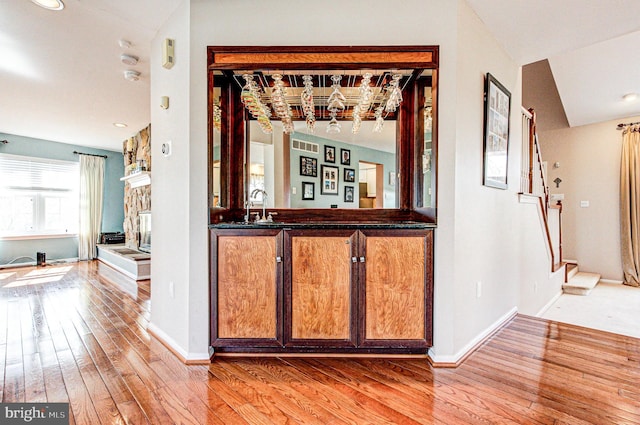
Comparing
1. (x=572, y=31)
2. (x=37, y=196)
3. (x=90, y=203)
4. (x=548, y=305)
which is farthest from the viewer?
(x=90, y=203)

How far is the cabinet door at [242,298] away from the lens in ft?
7.31

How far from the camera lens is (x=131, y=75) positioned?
348 cm

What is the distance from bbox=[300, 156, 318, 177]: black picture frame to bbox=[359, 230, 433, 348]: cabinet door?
89 centimetres

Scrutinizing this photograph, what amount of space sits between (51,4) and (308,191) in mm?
2340

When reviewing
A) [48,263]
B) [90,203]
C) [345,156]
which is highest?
[345,156]

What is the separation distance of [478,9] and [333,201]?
179cm

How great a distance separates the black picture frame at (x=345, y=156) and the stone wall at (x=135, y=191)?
4.17 meters

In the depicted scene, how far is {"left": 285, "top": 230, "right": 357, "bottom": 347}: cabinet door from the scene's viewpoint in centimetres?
222

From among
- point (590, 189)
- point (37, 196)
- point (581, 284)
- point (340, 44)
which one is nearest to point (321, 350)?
point (340, 44)

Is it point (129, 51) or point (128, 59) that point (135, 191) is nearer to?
point (128, 59)

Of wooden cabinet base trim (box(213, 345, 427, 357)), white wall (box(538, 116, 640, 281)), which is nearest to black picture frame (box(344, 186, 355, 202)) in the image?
wooden cabinet base trim (box(213, 345, 427, 357))

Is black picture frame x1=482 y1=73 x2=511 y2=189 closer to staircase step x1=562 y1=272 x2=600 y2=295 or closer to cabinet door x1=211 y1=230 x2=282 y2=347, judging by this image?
cabinet door x1=211 y1=230 x2=282 y2=347

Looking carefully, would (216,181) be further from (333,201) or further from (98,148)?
(98,148)

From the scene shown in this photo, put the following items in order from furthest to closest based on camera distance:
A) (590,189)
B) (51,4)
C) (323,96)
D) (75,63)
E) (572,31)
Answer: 1. (590,189)
2. (75,63)
3. (323,96)
4. (572,31)
5. (51,4)
